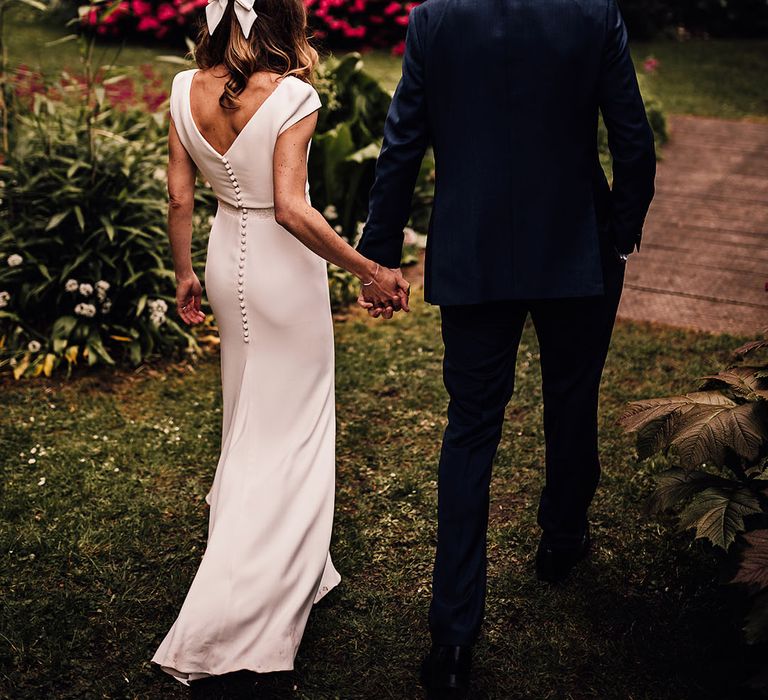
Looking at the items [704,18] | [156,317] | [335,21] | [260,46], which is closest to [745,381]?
[260,46]

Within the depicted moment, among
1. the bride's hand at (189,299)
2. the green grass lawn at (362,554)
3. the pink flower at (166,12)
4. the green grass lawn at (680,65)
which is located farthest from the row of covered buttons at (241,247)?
the pink flower at (166,12)

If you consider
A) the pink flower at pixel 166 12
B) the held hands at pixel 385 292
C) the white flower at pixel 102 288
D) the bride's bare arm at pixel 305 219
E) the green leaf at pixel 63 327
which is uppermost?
the pink flower at pixel 166 12

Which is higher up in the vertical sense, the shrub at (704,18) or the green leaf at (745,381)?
the shrub at (704,18)

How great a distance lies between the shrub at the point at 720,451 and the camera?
2604 millimetres

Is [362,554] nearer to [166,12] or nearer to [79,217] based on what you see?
[79,217]

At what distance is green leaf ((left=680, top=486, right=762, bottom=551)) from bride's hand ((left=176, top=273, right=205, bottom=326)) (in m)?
1.64

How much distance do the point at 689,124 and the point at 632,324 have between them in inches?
190

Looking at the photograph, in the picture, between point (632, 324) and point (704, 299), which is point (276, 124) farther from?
point (704, 299)

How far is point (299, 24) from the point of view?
109 inches

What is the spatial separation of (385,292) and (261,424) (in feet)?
1.91

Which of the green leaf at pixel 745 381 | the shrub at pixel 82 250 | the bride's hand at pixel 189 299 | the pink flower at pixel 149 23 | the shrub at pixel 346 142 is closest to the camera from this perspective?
the green leaf at pixel 745 381

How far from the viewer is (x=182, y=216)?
3.06 m

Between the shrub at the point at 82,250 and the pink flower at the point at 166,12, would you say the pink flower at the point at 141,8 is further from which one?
the shrub at the point at 82,250

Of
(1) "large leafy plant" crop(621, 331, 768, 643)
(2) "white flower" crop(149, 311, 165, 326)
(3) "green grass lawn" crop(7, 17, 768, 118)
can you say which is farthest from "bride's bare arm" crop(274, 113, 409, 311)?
(3) "green grass lawn" crop(7, 17, 768, 118)
